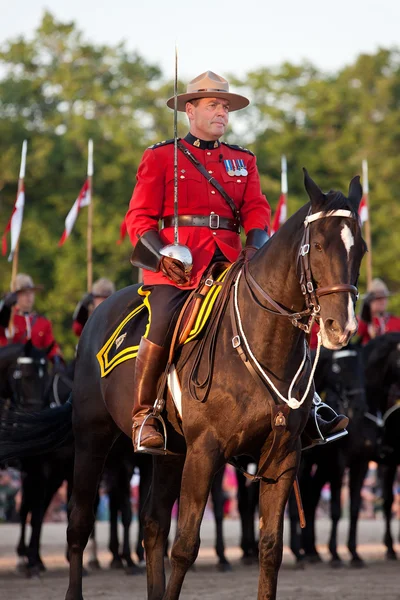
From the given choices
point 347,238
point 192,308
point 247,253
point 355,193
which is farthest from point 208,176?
point 347,238

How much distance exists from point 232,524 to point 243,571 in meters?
11.1

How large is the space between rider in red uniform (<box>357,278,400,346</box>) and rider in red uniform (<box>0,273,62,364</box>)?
415 centimetres

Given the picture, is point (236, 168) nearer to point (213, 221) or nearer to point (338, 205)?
point (213, 221)

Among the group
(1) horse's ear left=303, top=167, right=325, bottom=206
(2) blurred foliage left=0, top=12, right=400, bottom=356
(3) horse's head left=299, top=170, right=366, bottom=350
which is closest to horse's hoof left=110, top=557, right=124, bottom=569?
Answer: (3) horse's head left=299, top=170, right=366, bottom=350

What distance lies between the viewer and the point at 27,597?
11391 mm

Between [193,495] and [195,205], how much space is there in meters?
1.95

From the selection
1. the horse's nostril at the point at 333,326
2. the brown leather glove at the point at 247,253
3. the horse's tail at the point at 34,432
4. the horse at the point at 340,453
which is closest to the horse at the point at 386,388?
the horse at the point at 340,453

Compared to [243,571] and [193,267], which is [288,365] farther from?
[243,571]

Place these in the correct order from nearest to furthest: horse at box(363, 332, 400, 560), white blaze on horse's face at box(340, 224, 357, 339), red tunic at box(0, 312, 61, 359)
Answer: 1. white blaze on horse's face at box(340, 224, 357, 339)
2. horse at box(363, 332, 400, 560)
3. red tunic at box(0, 312, 61, 359)

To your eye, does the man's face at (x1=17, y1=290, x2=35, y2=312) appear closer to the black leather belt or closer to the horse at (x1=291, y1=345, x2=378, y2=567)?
the horse at (x1=291, y1=345, x2=378, y2=567)

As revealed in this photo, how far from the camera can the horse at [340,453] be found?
49.2 feet

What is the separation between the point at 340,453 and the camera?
1564cm

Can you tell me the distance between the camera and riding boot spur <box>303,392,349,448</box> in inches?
318

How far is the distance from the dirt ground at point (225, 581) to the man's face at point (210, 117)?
4.60m
